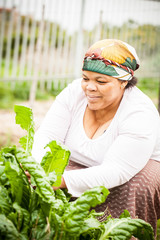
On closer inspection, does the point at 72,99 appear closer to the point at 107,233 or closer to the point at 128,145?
the point at 128,145

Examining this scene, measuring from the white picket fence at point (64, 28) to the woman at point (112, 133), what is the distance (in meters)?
3.77

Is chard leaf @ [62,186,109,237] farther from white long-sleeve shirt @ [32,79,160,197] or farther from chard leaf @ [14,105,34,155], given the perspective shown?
white long-sleeve shirt @ [32,79,160,197]

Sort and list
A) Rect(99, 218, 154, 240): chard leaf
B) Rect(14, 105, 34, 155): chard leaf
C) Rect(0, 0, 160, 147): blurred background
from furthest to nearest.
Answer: Rect(0, 0, 160, 147): blurred background
Rect(14, 105, 34, 155): chard leaf
Rect(99, 218, 154, 240): chard leaf

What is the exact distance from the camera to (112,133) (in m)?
2.65

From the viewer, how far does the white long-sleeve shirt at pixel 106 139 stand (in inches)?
92.9

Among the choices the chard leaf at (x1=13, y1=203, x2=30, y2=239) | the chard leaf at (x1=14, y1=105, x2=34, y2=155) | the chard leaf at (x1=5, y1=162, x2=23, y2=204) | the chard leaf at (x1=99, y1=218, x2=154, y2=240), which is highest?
the chard leaf at (x1=14, y1=105, x2=34, y2=155)

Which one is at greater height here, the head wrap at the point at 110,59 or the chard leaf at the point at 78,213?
the head wrap at the point at 110,59

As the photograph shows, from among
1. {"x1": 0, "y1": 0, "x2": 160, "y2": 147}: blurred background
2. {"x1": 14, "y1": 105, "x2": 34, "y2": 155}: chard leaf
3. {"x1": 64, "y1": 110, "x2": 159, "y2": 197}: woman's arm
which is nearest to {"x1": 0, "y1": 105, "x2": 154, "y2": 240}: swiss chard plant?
{"x1": 14, "y1": 105, "x2": 34, "y2": 155}: chard leaf

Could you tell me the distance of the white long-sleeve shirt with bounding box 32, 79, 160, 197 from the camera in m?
2.36

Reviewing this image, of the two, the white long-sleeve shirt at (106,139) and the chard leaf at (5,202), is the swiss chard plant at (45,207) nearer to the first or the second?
the chard leaf at (5,202)

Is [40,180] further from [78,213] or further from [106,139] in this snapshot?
[106,139]

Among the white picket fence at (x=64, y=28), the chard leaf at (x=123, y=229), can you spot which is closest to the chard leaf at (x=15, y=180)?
the chard leaf at (x=123, y=229)

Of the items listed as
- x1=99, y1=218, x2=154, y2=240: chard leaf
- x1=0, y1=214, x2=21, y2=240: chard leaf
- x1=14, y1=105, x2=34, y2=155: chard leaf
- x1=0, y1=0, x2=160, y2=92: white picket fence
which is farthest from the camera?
x1=0, y1=0, x2=160, y2=92: white picket fence

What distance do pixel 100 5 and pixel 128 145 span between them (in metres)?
6.99
